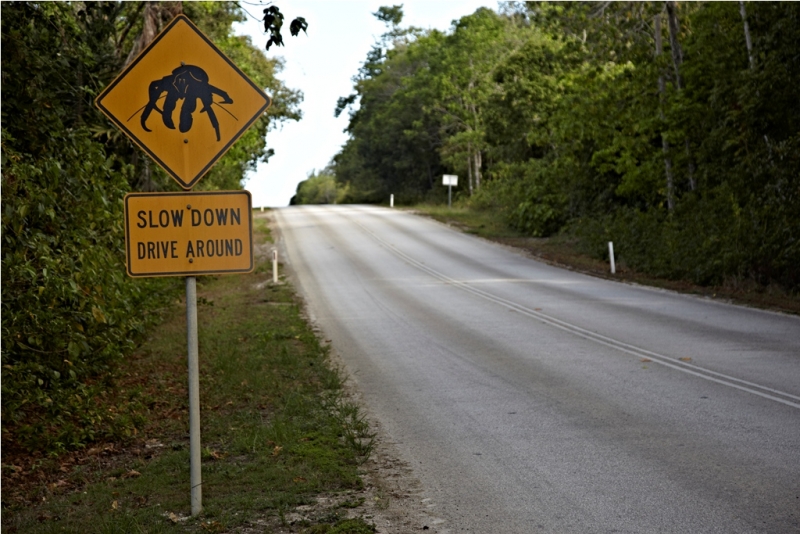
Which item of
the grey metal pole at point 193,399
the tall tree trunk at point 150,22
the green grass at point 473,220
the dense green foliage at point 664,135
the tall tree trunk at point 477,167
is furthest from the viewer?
the tall tree trunk at point 477,167

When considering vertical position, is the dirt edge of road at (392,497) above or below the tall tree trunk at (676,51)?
below

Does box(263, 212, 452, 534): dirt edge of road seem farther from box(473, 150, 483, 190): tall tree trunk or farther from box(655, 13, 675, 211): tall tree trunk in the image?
box(473, 150, 483, 190): tall tree trunk

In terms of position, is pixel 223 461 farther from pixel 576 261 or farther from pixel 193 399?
pixel 576 261

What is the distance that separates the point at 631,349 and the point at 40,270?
842 cm

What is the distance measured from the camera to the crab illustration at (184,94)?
600cm

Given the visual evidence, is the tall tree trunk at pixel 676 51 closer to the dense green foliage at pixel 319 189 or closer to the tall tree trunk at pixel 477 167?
the tall tree trunk at pixel 477 167

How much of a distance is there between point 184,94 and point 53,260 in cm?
294

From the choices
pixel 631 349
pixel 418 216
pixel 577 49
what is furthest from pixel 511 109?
pixel 631 349

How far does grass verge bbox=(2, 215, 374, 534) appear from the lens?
6.11 meters

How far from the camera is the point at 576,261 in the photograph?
100ft

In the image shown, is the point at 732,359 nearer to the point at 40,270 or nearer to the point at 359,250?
the point at 40,270

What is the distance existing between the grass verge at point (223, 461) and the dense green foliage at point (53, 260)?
514 mm

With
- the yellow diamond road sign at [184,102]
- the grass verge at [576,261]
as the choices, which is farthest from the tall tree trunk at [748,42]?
the yellow diamond road sign at [184,102]

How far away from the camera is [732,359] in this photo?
1216cm
